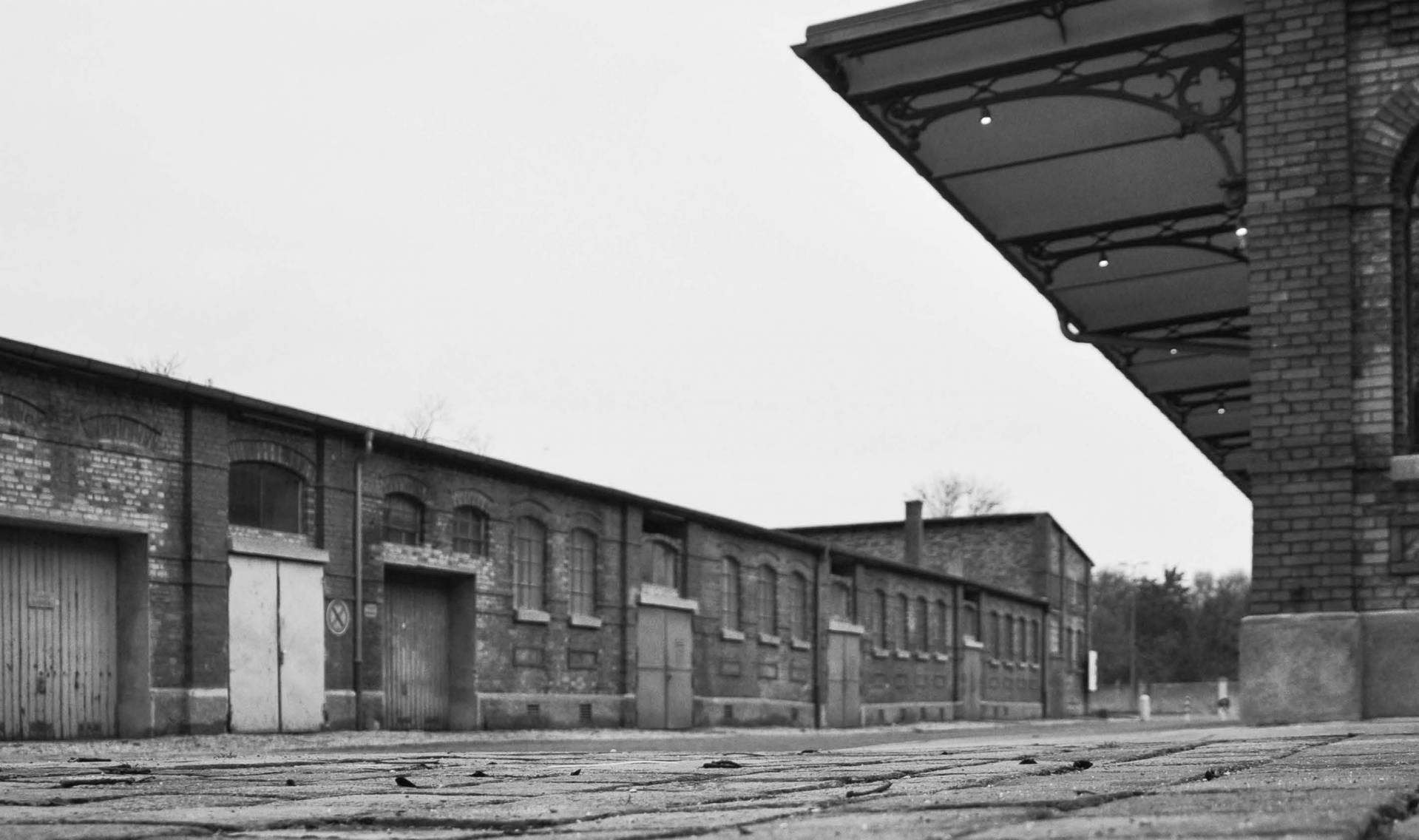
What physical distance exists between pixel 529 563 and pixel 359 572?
4.58m

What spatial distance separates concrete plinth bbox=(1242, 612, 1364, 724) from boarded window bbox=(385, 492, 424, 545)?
1605 centimetres

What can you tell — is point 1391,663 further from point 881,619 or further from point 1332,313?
point 881,619

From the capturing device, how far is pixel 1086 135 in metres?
15.4

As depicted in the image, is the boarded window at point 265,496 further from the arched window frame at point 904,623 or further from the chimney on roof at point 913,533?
the chimney on roof at point 913,533

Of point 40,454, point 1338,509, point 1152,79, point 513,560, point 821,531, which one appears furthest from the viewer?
point 821,531

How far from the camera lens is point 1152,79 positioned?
14.3 meters

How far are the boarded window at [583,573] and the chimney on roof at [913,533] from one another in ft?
83.7

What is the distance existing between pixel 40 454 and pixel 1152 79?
12.8 metres

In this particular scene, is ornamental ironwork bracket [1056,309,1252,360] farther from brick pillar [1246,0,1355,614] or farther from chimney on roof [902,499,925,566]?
chimney on roof [902,499,925,566]

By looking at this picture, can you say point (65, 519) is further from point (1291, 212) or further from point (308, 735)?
point (1291, 212)

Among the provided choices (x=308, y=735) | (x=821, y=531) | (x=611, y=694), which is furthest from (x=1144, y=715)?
(x=308, y=735)

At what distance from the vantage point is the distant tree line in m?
92.2

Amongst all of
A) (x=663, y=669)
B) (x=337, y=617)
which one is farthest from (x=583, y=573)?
(x=337, y=617)

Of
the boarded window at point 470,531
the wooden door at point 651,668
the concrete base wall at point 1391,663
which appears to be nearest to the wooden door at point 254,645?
the boarded window at point 470,531
